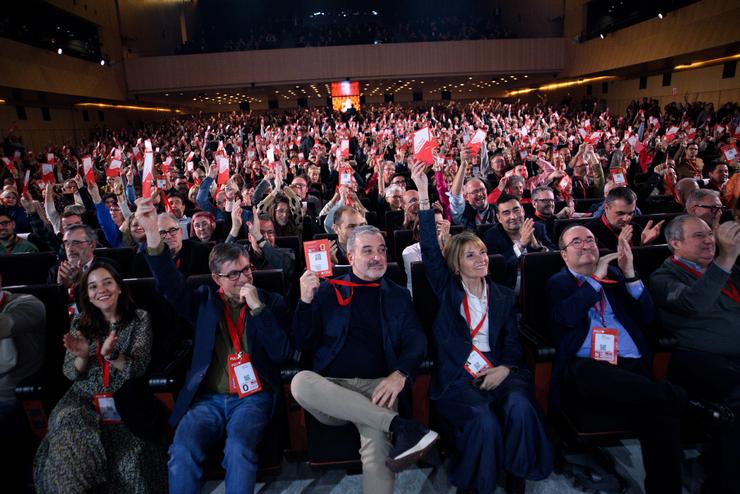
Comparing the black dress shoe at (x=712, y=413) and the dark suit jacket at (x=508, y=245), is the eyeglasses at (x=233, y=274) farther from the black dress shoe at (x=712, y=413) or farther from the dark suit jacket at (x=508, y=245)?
the black dress shoe at (x=712, y=413)

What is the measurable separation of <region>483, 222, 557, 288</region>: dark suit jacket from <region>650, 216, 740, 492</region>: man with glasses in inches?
28.4

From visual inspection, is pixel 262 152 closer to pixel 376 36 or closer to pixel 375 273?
pixel 375 273

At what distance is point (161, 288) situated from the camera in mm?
1969

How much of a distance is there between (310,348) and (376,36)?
19339mm

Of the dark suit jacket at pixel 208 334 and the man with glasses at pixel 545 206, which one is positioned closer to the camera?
the dark suit jacket at pixel 208 334

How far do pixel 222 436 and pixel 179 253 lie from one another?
139cm

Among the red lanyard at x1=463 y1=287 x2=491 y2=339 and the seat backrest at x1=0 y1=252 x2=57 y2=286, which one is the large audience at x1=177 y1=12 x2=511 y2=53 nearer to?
the seat backrest at x1=0 y1=252 x2=57 y2=286

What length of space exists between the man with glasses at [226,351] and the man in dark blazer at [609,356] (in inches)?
49.1

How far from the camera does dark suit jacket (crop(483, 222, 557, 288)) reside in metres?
2.68

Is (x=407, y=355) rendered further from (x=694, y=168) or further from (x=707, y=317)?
(x=694, y=168)

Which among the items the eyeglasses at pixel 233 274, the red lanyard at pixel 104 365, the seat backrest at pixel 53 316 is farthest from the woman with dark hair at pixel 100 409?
the eyeglasses at pixel 233 274

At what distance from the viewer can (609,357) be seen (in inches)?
78.1

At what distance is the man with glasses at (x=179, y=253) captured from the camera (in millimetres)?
2732

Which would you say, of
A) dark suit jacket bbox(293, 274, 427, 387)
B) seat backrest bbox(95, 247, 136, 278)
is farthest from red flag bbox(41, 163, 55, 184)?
dark suit jacket bbox(293, 274, 427, 387)
